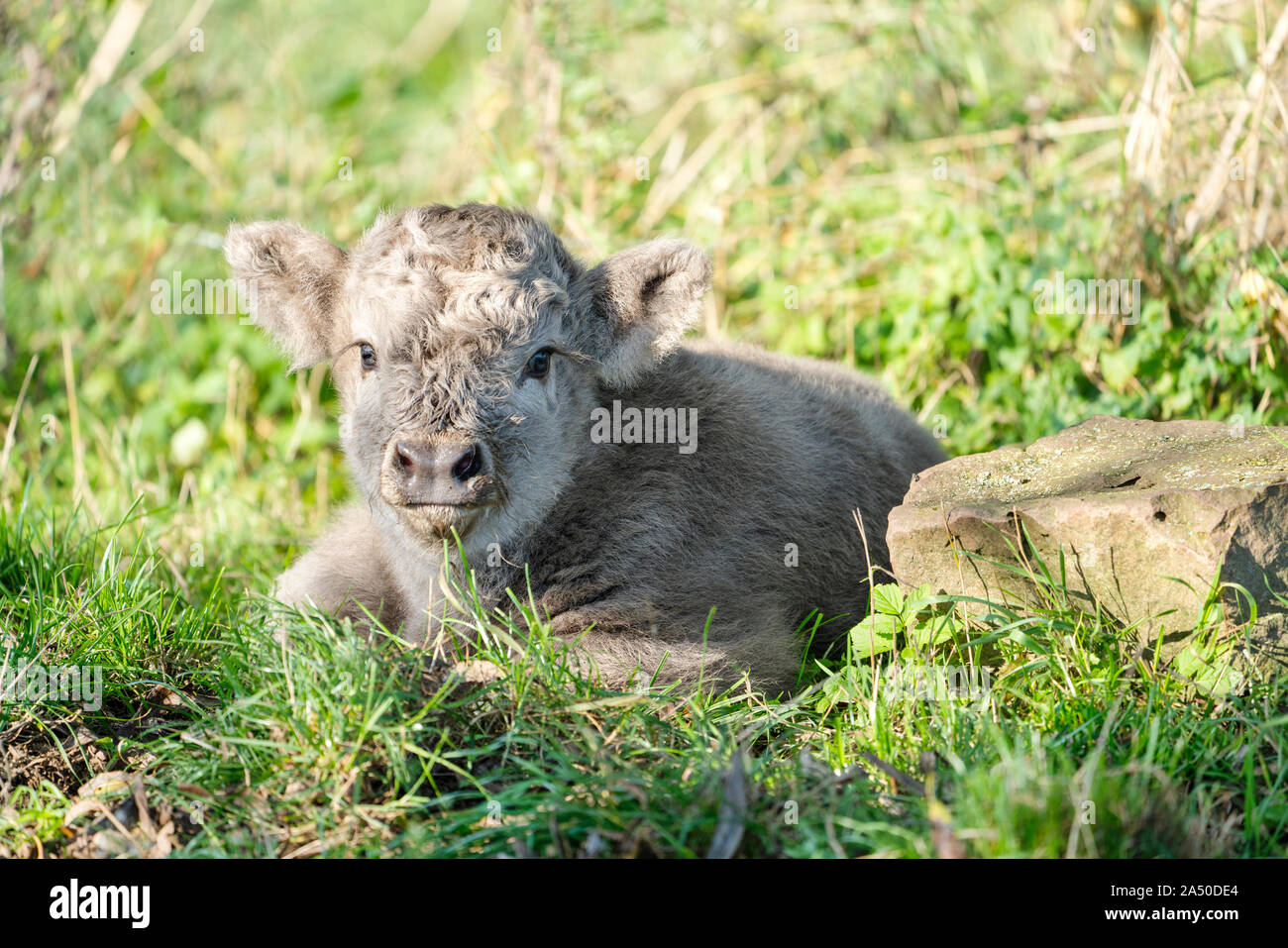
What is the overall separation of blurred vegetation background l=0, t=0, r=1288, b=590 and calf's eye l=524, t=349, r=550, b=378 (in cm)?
245

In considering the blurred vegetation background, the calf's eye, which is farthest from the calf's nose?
the blurred vegetation background

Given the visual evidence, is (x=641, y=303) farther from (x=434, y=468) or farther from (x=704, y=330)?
(x=704, y=330)

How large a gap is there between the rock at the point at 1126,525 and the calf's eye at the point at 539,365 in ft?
5.49

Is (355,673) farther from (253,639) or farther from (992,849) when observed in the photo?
(992,849)

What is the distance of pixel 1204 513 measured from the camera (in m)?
4.45

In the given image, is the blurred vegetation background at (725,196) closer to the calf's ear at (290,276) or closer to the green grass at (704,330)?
the green grass at (704,330)

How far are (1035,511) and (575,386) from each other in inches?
83.0

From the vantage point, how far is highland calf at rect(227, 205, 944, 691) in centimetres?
503

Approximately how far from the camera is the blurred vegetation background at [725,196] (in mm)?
7273

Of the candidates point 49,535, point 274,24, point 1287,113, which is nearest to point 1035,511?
point 1287,113

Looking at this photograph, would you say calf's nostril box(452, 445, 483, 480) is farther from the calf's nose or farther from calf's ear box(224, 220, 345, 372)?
calf's ear box(224, 220, 345, 372)

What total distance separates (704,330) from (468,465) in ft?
15.0

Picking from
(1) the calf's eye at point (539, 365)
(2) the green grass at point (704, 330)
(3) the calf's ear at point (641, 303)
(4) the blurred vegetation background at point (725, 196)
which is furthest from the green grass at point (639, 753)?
(4) the blurred vegetation background at point (725, 196)

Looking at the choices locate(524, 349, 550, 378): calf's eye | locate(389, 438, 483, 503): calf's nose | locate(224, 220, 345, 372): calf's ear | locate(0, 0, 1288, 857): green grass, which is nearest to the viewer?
locate(0, 0, 1288, 857): green grass
